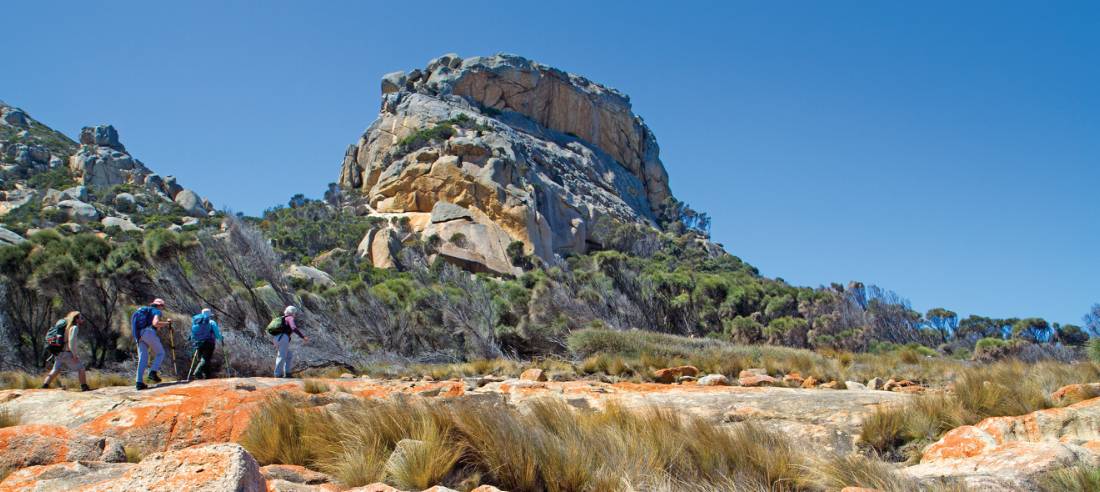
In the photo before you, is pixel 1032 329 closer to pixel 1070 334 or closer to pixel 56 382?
pixel 1070 334

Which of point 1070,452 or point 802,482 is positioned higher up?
point 1070,452

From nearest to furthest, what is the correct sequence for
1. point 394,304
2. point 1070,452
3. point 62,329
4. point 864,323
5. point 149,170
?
point 1070,452
point 62,329
point 394,304
point 864,323
point 149,170

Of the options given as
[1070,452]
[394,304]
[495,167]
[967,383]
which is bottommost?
[1070,452]

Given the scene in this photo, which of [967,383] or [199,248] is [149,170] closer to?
[199,248]

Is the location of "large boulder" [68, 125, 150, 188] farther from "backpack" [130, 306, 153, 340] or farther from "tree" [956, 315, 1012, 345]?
"tree" [956, 315, 1012, 345]

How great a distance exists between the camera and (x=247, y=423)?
20.2 feet

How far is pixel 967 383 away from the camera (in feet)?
24.5

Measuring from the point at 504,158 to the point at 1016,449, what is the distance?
4901 cm

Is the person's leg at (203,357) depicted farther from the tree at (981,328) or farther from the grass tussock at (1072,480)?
the tree at (981,328)

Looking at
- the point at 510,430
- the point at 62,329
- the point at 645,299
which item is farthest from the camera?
the point at 645,299

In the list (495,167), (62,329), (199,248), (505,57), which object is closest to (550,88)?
(505,57)

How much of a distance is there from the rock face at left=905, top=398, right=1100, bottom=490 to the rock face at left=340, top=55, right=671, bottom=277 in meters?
34.6

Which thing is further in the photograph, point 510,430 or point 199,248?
point 199,248

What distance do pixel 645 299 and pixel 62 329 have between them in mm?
19960
